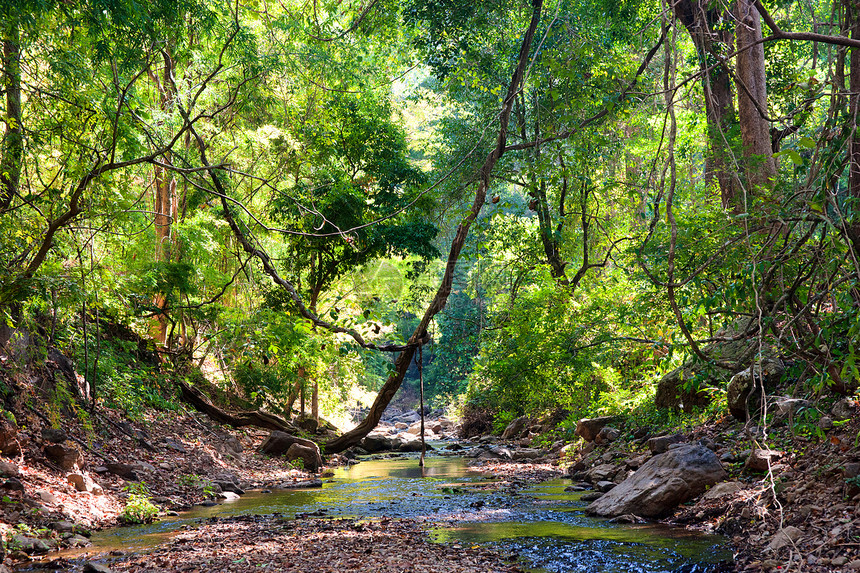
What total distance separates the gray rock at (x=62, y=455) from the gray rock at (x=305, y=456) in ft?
17.9

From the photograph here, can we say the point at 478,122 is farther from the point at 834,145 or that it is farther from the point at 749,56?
the point at 834,145

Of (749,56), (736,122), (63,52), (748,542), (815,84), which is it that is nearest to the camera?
(815,84)

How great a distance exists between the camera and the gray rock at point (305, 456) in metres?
11.9

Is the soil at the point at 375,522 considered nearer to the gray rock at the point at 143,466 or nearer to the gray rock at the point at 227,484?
the gray rock at the point at 143,466

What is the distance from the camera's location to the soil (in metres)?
4.26

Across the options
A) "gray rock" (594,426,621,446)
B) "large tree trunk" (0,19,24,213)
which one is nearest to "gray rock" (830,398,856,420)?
"gray rock" (594,426,621,446)

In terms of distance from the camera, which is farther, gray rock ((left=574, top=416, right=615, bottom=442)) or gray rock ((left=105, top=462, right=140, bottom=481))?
gray rock ((left=574, top=416, right=615, bottom=442))

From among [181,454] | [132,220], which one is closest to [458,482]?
[181,454]

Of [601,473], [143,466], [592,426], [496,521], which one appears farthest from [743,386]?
[143,466]

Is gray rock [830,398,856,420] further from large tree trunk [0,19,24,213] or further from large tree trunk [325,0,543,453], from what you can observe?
large tree trunk [0,19,24,213]

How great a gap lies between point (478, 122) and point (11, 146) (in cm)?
941

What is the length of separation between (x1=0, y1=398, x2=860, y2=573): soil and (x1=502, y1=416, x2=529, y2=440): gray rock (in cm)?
967

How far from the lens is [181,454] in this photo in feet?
30.4

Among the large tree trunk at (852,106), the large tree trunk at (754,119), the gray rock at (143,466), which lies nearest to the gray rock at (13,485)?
the gray rock at (143,466)
